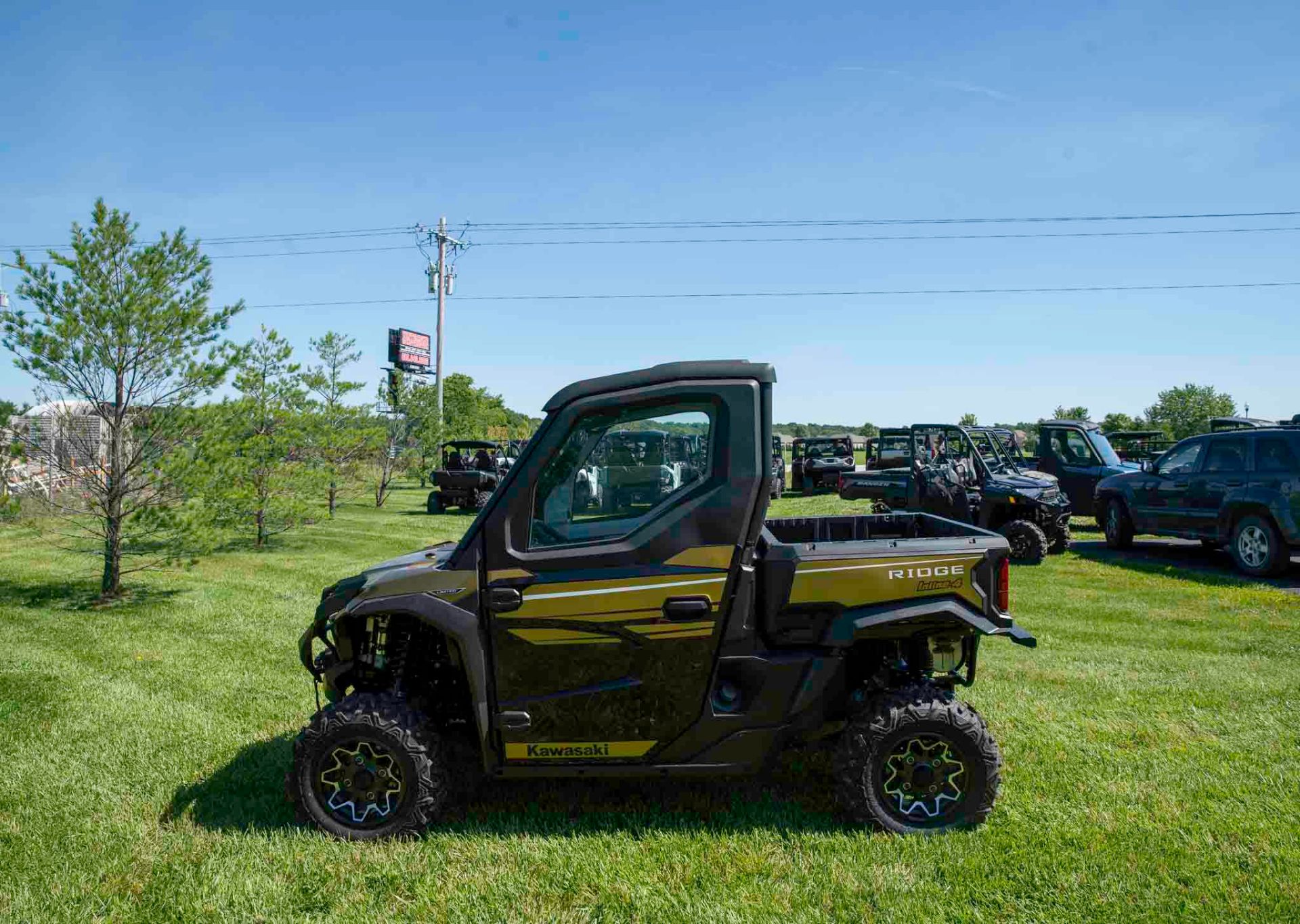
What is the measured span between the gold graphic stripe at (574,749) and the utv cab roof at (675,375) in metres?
1.49

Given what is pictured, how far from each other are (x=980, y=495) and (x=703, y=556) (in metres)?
9.98

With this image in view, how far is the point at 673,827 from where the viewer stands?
13.6 ft

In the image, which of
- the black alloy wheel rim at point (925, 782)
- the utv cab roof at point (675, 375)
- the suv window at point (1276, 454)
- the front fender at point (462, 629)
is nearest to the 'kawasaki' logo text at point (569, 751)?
the front fender at point (462, 629)

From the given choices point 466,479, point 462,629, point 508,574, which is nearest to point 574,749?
point 462,629

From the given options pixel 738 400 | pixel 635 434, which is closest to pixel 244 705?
pixel 635 434

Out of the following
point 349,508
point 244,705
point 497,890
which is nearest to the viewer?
point 497,890

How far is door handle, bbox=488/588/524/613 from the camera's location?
384 centimetres

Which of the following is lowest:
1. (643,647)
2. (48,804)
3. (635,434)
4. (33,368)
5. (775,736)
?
(48,804)

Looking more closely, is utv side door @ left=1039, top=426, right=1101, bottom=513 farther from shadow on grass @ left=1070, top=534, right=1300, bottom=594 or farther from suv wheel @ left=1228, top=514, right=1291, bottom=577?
suv wheel @ left=1228, top=514, right=1291, bottom=577

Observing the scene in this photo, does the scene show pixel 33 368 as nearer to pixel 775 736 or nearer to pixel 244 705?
pixel 244 705

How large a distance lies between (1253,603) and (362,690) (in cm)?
946

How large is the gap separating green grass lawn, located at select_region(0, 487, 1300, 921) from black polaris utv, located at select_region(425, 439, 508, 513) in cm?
1382

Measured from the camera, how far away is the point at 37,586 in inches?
426

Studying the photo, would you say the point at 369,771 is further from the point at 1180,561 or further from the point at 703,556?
the point at 1180,561
